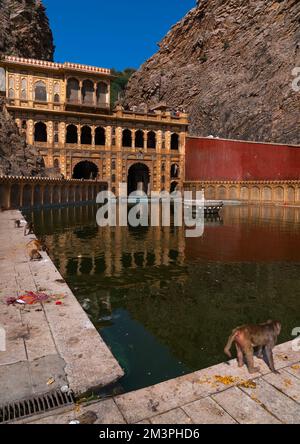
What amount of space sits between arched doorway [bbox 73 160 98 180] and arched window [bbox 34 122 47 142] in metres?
7.05

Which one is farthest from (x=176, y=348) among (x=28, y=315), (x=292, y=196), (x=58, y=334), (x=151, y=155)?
(x=151, y=155)

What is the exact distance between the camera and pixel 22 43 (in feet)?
212

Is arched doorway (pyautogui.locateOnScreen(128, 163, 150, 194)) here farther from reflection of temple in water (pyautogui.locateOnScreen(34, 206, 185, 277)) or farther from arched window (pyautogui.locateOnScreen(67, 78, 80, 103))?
reflection of temple in water (pyautogui.locateOnScreen(34, 206, 185, 277))

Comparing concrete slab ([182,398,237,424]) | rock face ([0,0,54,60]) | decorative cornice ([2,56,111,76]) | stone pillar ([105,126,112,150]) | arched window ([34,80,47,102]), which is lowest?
concrete slab ([182,398,237,424])

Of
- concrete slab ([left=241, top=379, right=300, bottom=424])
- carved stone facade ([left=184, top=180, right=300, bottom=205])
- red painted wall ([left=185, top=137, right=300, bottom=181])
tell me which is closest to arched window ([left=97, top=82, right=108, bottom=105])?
red painted wall ([left=185, top=137, right=300, bottom=181])

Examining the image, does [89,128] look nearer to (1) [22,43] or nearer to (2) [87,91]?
(2) [87,91]

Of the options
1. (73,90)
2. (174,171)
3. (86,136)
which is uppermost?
(73,90)

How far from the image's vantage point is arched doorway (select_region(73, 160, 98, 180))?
5711 centimetres

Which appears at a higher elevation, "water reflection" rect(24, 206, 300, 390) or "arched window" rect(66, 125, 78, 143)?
"arched window" rect(66, 125, 78, 143)

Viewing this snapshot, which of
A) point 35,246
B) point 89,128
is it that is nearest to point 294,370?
point 35,246

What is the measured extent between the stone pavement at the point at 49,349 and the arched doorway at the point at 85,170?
49.4 metres

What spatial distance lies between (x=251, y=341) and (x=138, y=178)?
56234 mm

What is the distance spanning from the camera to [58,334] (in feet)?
20.1

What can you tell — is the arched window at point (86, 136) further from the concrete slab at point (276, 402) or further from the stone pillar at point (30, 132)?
the concrete slab at point (276, 402)
